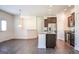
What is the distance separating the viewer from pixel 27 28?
199 inches

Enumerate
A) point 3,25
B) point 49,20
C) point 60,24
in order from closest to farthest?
point 3,25 < point 49,20 < point 60,24

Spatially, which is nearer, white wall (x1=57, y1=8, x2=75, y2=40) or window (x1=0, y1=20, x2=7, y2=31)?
window (x1=0, y1=20, x2=7, y2=31)

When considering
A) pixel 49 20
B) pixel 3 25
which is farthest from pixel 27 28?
pixel 3 25

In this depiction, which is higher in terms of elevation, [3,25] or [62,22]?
[62,22]

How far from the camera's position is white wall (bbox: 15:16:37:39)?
4.74 meters

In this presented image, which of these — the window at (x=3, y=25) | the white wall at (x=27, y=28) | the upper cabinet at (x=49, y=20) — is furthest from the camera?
the white wall at (x=27, y=28)

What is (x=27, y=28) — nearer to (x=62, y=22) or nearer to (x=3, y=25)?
(x=3, y=25)

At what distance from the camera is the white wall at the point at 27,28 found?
4.74m

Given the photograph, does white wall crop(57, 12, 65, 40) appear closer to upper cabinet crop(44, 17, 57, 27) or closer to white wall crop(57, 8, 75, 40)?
white wall crop(57, 8, 75, 40)

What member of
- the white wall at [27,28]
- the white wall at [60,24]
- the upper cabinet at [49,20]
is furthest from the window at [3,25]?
the white wall at [60,24]

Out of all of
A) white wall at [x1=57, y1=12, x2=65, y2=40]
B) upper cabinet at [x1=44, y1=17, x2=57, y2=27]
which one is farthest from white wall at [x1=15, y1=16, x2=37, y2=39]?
white wall at [x1=57, y1=12, x2=65, y2=40]

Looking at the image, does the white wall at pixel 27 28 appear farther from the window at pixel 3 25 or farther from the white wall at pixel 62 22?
the white wall at pixel 62 22

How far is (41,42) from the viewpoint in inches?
243
